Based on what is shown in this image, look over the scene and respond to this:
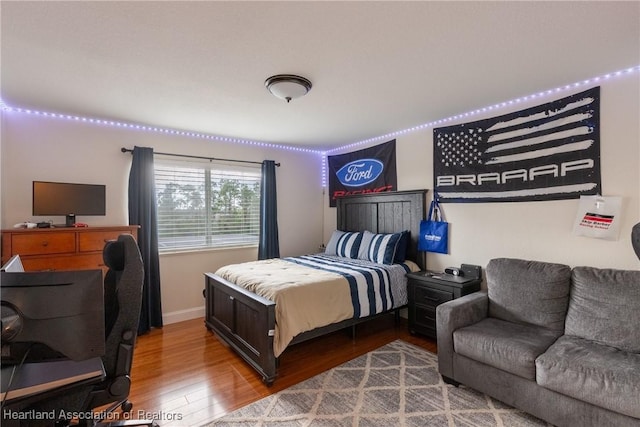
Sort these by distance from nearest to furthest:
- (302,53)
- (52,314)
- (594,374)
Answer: (52,314) → (594,374) → (302,53)

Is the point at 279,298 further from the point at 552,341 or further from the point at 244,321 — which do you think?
the point at 552,341

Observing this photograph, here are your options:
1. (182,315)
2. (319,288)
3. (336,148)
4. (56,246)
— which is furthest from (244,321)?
(336,148)

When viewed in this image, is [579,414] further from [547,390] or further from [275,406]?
[275,406]

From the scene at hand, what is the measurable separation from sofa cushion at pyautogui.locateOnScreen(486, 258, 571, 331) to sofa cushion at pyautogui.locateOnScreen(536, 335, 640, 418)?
0.35m

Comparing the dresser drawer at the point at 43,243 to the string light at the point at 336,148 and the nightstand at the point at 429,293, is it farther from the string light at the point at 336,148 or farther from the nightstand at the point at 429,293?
the nightstand at the point at 429,293

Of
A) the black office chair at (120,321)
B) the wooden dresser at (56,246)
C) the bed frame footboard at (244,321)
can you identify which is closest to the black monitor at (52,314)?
the black office chair at (120,321)

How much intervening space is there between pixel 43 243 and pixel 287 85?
8.28 ft

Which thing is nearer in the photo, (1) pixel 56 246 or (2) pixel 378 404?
(2) pixel 378 404

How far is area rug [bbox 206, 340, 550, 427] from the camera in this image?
1.95 metres

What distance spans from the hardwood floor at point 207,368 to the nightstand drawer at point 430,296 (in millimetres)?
410

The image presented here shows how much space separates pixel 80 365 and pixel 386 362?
2.29 metres

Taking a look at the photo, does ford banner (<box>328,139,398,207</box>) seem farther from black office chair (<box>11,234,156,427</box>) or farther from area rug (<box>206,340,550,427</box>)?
black office chair (<box>11,234,156,427</box>)

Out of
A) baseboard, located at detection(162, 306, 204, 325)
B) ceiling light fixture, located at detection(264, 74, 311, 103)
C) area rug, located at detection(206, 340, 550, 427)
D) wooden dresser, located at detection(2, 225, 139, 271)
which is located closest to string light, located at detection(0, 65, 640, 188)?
wooden dresser, located at detection(2, 225, 139, 271)

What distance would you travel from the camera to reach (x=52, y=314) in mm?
1025
